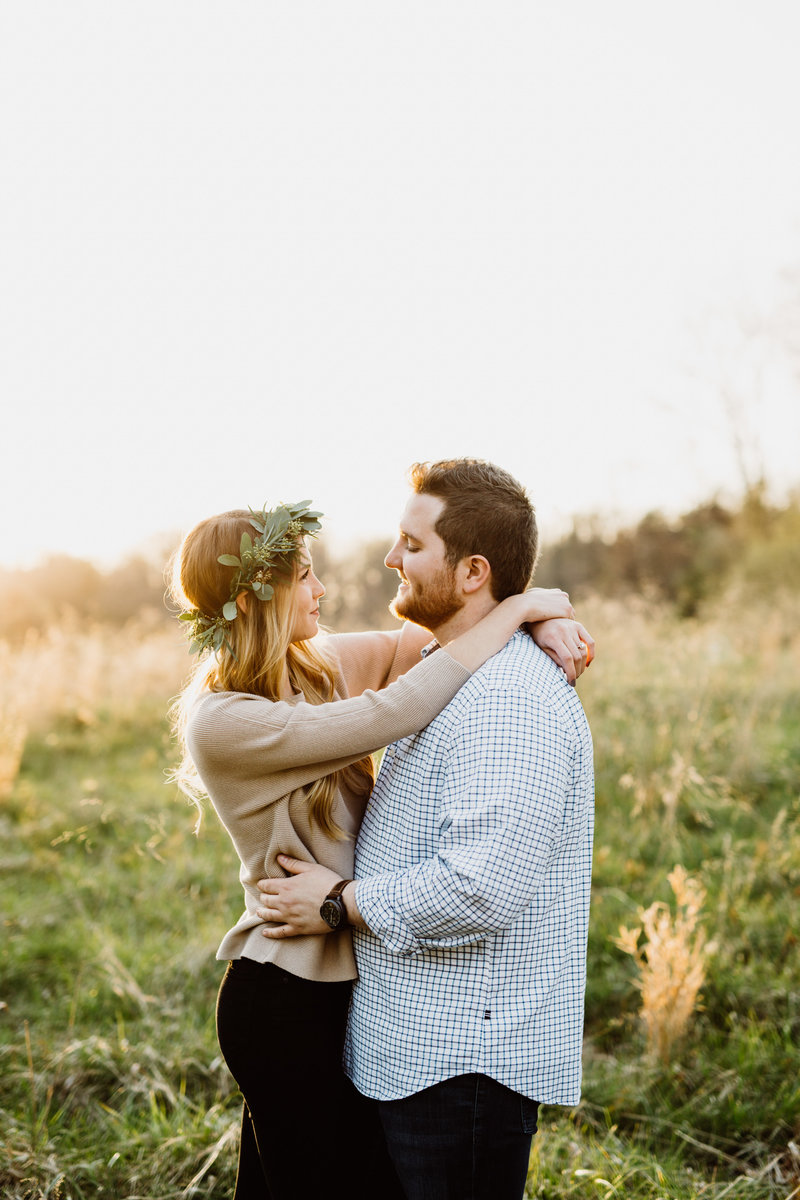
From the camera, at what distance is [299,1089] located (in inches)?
88.9

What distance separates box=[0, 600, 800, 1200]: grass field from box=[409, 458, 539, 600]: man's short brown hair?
1.99m

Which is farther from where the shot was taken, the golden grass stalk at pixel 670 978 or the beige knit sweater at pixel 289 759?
the golden grass stalk at pixel 670 978

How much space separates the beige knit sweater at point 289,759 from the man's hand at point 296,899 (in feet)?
0.15

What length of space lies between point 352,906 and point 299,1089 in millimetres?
502

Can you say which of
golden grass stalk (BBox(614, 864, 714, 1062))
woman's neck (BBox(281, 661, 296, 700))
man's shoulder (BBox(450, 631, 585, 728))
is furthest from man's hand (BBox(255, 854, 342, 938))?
golden grass stalk (BBox(614, 864, 714, 1062))

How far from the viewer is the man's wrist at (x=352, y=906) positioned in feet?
7.23

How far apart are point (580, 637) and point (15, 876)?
4.91 m

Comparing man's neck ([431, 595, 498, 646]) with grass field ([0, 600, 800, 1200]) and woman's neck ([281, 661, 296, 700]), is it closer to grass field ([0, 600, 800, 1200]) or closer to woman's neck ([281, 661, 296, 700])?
woman's neck ([281, 661, 296, 700])

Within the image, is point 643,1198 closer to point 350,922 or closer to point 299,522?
point 350,922

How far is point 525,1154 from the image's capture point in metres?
2.11

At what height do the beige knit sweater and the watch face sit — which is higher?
the beige knit sweater

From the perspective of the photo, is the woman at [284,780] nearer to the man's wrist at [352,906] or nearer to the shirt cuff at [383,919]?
the man's wrist at [352,906]

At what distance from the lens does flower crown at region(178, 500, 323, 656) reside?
95.0 inches

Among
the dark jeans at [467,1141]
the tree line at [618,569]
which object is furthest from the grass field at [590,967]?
the tree line at [618,569]
